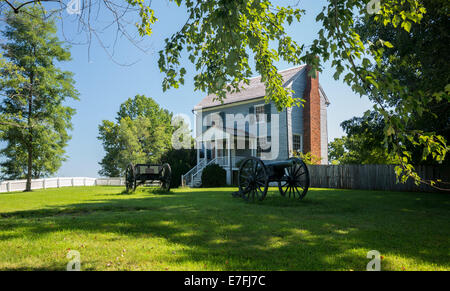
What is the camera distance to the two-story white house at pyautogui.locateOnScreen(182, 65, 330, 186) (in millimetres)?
21609

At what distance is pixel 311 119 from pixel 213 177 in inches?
332

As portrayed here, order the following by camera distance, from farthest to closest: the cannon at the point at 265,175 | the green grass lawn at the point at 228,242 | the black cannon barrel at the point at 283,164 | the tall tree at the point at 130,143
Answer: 1. the tall tree at the point at 130,143
2. the cannon at the point at 265,175
3. the black cannon barrel at the point at 283,164
4. the green grass lawn at the point at 228,242

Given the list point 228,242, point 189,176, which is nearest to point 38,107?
point 189,176

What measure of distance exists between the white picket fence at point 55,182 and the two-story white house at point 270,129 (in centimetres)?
1386

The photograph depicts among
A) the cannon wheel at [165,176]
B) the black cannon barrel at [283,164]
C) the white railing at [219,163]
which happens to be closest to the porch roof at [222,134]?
the white railing at [219,163]

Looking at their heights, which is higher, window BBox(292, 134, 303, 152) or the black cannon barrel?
window BBox(292, 134, 303, 152)

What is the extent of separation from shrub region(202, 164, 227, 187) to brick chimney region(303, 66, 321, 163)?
651cm

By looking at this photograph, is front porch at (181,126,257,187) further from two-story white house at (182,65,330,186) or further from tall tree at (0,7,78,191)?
tall tree at (0,7,78,191)

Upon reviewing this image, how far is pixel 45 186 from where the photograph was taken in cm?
2692

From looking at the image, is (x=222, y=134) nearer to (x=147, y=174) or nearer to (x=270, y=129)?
(x=270, y=129)

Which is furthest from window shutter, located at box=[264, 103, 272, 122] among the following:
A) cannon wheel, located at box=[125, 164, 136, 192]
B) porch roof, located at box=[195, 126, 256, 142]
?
cannon wheel, located at box=[125, 164, 136, 192]

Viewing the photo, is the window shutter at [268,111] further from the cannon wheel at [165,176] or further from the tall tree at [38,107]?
the tall tree at [38,107]

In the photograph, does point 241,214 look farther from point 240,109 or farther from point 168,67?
point 240,109

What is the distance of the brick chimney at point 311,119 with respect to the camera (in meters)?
21.9
